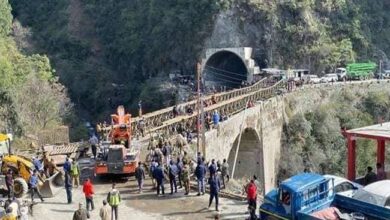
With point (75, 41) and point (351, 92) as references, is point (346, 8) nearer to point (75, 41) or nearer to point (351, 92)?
point (351, 92)

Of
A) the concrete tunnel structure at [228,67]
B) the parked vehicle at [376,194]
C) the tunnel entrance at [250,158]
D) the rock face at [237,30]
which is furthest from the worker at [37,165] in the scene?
the rock face at [237,30]

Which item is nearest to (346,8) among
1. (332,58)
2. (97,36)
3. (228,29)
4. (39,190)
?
(332,58)

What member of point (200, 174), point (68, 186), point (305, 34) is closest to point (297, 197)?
point (200, 174)

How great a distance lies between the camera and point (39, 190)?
21703mm

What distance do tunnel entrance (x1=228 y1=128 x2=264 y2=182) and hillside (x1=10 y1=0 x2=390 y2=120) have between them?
56.5ft

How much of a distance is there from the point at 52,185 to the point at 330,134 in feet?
121

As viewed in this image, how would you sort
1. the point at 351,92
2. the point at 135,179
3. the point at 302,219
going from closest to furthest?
the point at 302,219 < the point at 135,179 < the point at 351,92

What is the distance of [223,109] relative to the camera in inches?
1560

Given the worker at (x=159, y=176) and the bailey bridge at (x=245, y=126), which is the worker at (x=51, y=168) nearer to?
the worker at (x=159, y=176)

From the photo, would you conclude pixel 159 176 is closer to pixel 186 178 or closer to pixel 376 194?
pixel 186 178

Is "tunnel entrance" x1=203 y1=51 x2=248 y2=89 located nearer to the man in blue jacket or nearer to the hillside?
the hillside

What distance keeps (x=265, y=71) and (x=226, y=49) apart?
5505 mm

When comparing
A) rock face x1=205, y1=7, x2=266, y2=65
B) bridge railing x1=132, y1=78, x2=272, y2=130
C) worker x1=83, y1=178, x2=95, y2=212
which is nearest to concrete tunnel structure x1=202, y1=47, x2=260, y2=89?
rock face x1=205, y1=7, x2=266, y2=65

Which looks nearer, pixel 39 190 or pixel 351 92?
pixel 39 190
